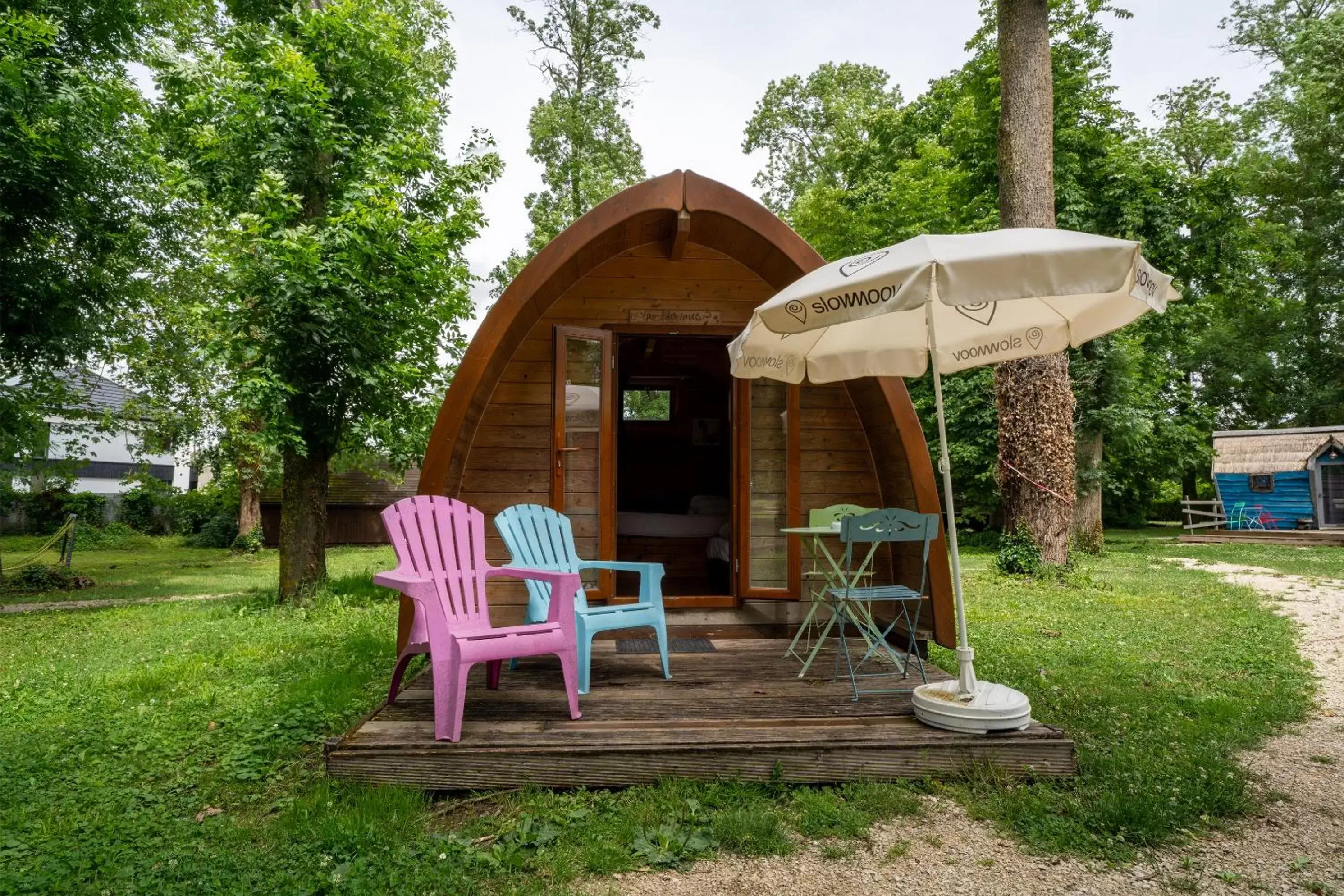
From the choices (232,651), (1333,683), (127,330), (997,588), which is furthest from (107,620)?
(1333,683)

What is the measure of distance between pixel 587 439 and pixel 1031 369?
A: 5778mm

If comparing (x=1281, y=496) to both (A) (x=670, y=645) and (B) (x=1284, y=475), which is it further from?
(A) (x=670, y=645)

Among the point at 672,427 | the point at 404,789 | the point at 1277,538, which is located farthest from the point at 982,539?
the point at 404,789

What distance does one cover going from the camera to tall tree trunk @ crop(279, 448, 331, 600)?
8.47 metres

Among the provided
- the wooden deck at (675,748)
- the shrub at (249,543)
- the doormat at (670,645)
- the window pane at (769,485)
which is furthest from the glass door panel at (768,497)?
the shrub at (249,543)

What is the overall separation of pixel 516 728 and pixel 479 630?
440mm

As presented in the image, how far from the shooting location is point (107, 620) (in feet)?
26.0

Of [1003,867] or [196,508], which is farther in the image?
[196,508]

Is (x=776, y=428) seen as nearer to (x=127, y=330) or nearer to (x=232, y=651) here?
(x=232, y=651)

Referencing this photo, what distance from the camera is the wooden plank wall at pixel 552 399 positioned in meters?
5.13

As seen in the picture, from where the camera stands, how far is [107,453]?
87.7 ft

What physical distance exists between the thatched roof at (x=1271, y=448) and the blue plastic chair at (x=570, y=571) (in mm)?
18345

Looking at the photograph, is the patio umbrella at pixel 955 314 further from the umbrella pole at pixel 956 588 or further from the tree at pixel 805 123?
the tree at pixel 805 123

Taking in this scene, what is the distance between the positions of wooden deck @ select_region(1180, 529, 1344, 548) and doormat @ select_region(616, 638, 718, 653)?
14126 millimetres
